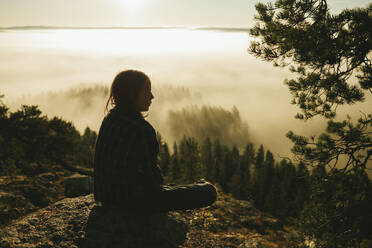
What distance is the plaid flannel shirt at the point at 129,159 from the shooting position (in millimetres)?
3828

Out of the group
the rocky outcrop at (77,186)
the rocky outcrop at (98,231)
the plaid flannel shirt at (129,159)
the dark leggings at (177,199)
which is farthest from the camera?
the rocky outcrop at (77,186)

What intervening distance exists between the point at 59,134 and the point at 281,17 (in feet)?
53.9

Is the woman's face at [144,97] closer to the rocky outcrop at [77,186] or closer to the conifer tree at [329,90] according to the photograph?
the conifer tree at [329,90]

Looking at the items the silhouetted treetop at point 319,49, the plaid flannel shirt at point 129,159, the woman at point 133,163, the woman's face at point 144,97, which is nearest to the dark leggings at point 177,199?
the woman at point 133,163

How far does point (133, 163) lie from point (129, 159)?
83 mm

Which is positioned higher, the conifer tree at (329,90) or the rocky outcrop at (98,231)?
the conifer tree at (329,90)

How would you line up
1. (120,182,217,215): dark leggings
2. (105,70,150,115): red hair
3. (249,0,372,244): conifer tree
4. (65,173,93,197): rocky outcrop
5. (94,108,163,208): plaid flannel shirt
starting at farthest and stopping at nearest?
(65,173,93,197): rocky outcrop < (249,0,372,244): conifer tree < (105,70,150,115): red hair < (120,182,217,215): dark leggings < (94,108,163,208): plaid flannel shirt

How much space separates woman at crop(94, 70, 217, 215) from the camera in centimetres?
384

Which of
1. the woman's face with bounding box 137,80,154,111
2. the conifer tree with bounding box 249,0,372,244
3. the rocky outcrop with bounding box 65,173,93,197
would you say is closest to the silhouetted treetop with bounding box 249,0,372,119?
the conifer tree with bounding box 249,0,372,244

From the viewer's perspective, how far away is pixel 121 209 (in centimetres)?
436

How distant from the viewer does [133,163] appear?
12.6 feet

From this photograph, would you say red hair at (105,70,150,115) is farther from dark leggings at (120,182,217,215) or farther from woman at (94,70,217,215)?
dark leggings at (120,182,217,215)

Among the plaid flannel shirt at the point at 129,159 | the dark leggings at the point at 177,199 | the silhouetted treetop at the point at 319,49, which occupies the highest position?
the silhouetted treetop at the point at 319,49

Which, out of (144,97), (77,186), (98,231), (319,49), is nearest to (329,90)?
(319,49)
